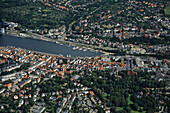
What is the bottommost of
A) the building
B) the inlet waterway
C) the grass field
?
the building

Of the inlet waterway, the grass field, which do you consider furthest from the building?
the grass field

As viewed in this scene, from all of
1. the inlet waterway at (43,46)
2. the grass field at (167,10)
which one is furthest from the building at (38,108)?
the grass field at (167,10)

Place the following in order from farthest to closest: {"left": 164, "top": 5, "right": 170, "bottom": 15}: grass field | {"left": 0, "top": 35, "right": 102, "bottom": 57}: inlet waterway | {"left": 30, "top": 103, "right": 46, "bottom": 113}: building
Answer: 1. {"left": 164, "top": 5, "right": 170, "bottom": 15}: grass field
2. {"left": 0, "top": 35, "right": 102, "bottom": 57}: inlet waterway
3. {"left": 30, "top": 103, "right": 46, "bottom": 113}: building

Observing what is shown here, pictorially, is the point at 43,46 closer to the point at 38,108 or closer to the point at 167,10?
the point at 38,108

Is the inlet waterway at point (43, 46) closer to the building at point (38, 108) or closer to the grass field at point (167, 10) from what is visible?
the building at point (38, 108)

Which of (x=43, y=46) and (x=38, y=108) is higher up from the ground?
(x=43, y=46)

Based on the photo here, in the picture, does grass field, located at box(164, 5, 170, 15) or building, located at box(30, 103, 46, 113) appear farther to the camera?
grass field, located at box(164, 5, 170, 15)

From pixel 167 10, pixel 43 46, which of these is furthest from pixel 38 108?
pixel 167 10

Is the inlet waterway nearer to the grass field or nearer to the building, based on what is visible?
the building

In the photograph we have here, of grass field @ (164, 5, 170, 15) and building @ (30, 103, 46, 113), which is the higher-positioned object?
grass field @ (164, 5, 170, 15)
